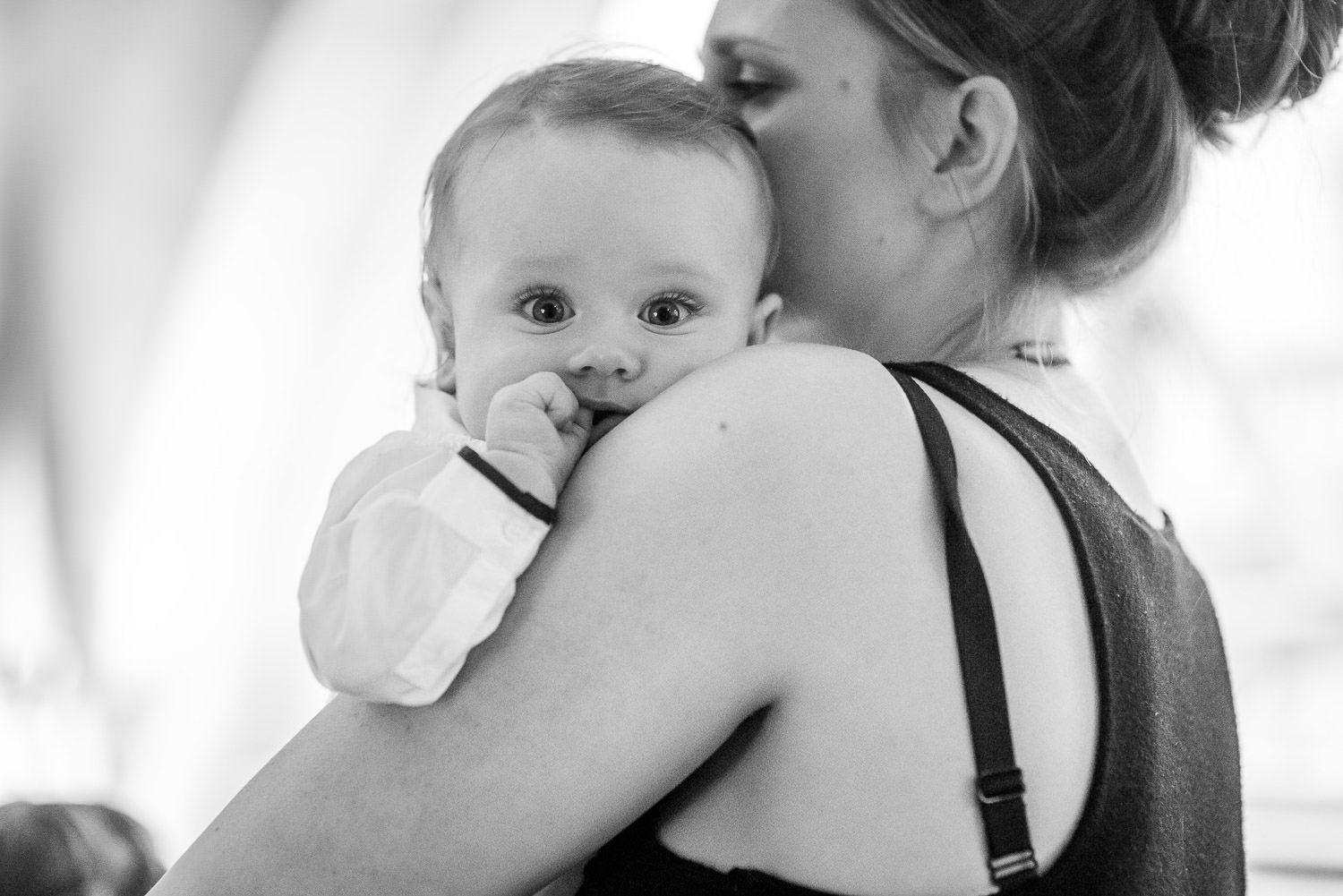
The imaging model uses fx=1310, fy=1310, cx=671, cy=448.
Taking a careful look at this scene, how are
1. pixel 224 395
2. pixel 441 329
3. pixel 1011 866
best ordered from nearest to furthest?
pixel 1011 866, pixel 441 329, pixel 224 395

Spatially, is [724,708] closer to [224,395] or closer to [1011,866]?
[1011,866]

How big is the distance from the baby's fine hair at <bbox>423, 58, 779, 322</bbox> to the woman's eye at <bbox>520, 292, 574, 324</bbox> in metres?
0.14

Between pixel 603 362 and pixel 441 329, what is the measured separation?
0.26 metres

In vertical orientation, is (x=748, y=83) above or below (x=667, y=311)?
above

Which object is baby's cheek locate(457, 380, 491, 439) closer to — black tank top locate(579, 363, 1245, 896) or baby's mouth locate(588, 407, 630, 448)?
baby's mouth locate(588, 407, 630, 448)

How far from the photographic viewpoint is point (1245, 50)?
1276 mm

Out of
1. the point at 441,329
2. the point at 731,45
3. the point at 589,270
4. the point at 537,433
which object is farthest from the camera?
the point at 731,45

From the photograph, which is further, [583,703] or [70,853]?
[70,853]

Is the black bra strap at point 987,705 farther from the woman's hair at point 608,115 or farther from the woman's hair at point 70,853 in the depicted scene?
the woman's hair at point 70,853

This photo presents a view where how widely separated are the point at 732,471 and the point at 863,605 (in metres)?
0.12

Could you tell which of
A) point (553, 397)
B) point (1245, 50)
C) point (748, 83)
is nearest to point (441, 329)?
point (553, 397)

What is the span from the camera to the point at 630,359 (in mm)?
1021

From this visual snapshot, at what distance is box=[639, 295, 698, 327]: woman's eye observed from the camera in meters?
1.06

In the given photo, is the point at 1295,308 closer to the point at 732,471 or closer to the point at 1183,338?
the point at 1183,338
